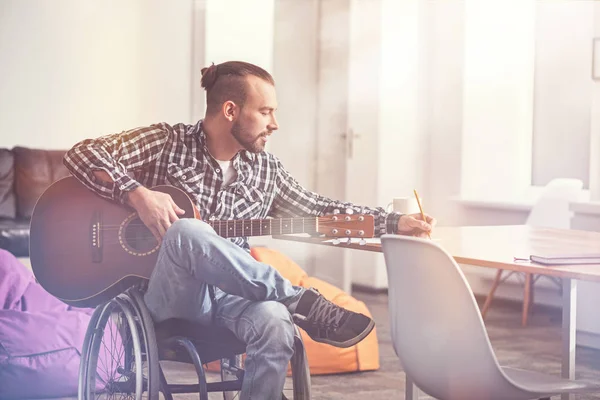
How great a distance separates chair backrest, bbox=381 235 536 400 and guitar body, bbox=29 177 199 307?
63 centimetres

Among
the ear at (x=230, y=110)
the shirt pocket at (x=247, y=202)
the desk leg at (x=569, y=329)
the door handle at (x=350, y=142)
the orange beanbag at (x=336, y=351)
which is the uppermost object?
the door handle at (x=350, y=142)

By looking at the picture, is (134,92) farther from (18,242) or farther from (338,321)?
(338,321)

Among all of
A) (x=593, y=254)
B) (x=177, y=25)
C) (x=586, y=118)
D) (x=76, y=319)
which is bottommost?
(x=76, y=319)

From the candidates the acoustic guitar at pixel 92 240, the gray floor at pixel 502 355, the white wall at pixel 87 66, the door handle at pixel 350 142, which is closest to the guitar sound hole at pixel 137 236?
the acoustic guitar at pixel 92 240

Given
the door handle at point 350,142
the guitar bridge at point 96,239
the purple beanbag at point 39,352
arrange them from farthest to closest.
Answer: the door handle at point 350,142
the purple beanbag at point 39,352
the guitar bridge at point 96,239

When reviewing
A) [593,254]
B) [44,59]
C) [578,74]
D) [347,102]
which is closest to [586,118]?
[578,74]

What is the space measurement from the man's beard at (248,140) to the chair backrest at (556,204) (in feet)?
7.04

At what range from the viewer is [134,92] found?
3.86 m

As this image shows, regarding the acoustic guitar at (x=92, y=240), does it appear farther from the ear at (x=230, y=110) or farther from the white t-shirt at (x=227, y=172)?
the ear at (x=230, y=110)

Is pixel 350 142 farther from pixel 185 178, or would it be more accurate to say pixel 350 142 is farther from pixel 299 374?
pixel 299 374

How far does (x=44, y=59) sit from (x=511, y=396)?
3123 millimetres

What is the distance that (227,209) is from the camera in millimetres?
2182

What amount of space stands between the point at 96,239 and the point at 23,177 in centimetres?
238

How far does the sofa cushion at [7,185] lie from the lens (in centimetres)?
420
